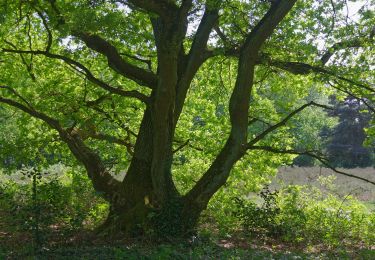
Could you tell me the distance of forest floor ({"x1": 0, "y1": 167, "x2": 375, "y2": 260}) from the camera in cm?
705

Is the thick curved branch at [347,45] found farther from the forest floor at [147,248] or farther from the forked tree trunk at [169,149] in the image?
the forest floor at [147,248]

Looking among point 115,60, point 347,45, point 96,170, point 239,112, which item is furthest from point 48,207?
point 347,45

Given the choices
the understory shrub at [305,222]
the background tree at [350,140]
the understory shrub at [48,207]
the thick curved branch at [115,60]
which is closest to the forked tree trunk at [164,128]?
the thick curved branch at [115,60]

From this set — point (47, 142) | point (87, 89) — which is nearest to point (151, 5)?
point (87, 89)

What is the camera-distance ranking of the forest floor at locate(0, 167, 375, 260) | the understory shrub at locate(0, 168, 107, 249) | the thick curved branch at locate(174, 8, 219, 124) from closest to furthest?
1. the forest floor at locate(0, 167, 375, 260)
2. the understory shrub at locate(0, 168, 107, 249)
3. the thick curved branch at locate(174, 8, 219, 124)

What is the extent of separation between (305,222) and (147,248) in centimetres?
495

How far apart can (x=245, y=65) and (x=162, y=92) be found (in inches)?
66.1

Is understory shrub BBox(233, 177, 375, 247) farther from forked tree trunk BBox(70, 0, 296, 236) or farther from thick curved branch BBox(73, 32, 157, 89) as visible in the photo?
thick curved branch BBox(73, 32, 157, 89)

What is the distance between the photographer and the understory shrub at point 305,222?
10789 millimetres

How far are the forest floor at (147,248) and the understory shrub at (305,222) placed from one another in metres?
0.38

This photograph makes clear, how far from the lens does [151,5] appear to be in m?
7.98

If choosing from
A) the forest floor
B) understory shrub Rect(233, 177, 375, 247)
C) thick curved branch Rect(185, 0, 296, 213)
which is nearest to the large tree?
thick curved branch Rect(185, 0, 296, 213)

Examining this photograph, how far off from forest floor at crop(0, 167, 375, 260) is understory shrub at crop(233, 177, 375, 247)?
38cm

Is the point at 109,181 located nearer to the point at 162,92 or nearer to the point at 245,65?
the point at 162,92
